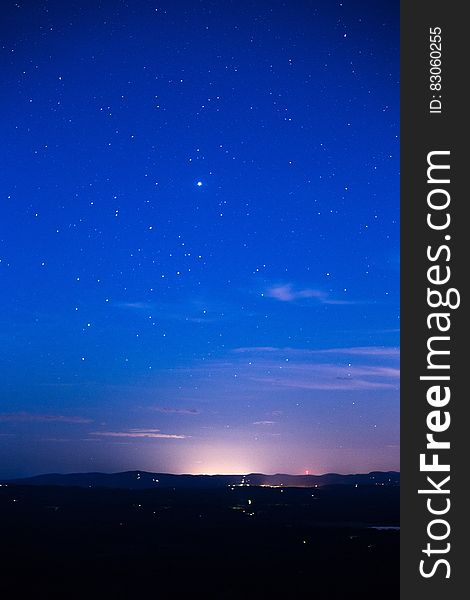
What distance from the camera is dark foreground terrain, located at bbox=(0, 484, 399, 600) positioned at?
31102 mm

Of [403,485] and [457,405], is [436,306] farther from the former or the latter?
[403,485]

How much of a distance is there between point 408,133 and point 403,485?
4.36 meters

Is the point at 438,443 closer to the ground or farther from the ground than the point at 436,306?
closer to the ground

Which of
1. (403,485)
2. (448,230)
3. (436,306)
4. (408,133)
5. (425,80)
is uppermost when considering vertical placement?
(425,80)

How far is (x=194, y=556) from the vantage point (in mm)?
42406

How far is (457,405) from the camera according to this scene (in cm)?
845

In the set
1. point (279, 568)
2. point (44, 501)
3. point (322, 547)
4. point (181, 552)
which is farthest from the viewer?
point (44, 501)

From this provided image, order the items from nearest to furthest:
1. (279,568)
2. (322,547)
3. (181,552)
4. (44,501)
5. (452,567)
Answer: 1. (452,567)
2. (279,568)
3. (181,552)
4. (322,547)
5. (44,501)

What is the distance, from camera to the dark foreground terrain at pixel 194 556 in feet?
102

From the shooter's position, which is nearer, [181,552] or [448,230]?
[448,230]

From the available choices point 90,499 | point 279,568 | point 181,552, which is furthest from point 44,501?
point 279,568

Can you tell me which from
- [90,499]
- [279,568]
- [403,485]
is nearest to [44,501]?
[90,499]

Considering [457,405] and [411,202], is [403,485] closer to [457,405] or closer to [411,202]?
[457,405]

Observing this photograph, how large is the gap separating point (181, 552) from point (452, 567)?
1509 inches
